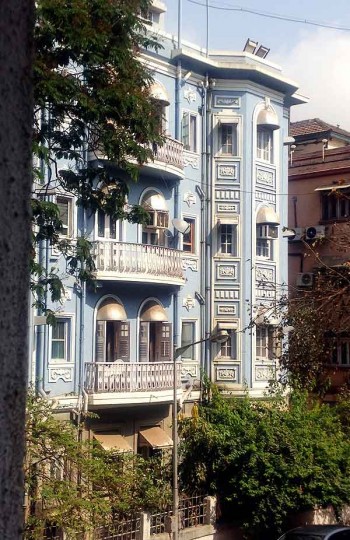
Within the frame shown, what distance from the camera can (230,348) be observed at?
82.2 feet

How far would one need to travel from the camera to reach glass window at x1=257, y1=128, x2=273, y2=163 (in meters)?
25.8

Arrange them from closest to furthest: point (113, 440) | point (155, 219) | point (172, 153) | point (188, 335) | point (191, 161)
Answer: point (113, 440)
point (172, 153)
point (155, 219)
point (191, 161)
point (188, 335)

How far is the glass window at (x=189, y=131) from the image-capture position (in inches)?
955

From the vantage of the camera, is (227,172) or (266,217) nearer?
(227,172)

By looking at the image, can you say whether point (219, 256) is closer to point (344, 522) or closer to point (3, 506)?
point (344, 522)

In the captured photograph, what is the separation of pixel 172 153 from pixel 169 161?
27cm

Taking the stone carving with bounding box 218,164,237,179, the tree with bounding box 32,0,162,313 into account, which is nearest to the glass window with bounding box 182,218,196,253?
the stone carving with bounding box 218,164,237,179

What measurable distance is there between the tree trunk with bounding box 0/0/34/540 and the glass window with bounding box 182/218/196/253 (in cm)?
1942

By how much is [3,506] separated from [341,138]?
32.1 metres

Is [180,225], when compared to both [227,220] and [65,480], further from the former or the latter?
[65,480]

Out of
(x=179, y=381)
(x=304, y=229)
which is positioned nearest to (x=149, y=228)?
(x=179, y=381)

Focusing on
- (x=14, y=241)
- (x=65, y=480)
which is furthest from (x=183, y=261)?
(x=14, y=241)

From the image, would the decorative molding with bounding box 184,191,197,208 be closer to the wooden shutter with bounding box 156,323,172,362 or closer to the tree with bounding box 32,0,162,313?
the wooden shutter with bounding box 156,323,172,362

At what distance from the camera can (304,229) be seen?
29672mm
